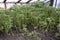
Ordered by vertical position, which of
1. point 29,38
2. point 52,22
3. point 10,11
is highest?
point 10,11

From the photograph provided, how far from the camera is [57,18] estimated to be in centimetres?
305

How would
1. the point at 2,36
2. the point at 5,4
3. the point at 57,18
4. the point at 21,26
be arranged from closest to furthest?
1. the point at 2,36
2. the point at 21,26
3. the point at 57,18
4. the point at 5,4

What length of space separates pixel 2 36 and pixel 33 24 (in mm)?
570

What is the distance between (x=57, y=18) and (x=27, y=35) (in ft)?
2.07

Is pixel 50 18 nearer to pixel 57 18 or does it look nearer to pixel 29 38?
pixel 57 18

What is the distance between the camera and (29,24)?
2.97 m

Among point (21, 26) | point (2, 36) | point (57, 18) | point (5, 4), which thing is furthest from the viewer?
point (5, 4)

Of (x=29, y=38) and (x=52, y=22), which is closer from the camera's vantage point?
(x=29, y=38)

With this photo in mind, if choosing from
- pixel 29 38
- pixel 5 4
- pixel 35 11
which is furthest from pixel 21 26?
pixel 5 4

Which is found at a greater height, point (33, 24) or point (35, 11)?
point (35, 11)

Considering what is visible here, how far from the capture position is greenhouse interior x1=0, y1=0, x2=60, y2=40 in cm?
269

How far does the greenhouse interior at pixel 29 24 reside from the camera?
8.81 ft

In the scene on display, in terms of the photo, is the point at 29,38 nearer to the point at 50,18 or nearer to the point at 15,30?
the point at 15,30

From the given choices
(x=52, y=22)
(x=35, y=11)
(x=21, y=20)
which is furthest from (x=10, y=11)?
(x=52, y=22)
